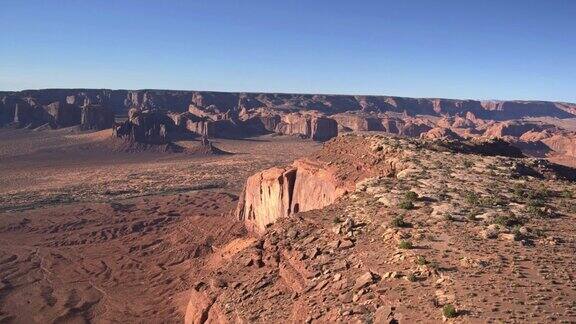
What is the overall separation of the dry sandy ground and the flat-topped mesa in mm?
4185

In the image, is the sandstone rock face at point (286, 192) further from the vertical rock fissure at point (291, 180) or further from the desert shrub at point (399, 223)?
the desert shrub at point (399, 223)

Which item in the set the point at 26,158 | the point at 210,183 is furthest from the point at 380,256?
the point at 26,158

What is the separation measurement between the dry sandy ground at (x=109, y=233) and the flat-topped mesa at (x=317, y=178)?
4185mm

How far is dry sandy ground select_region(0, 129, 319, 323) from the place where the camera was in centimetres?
2827

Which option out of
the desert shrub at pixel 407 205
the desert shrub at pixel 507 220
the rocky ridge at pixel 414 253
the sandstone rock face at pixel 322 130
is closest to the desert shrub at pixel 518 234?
the rocky ridge at pixel 414 253

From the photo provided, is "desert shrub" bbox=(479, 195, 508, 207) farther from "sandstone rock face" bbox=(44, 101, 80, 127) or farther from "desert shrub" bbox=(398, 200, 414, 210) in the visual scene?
"sandstone rock face" bbox=(44, 101, 80, 127)

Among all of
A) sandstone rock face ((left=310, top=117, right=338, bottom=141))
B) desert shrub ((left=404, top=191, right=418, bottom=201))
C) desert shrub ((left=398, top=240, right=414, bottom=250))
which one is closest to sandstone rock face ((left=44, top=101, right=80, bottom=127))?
sandstone rock face ((left=310, top=117, right=338, bottom=141))

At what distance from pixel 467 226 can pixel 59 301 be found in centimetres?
2366

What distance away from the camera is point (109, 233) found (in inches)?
1704

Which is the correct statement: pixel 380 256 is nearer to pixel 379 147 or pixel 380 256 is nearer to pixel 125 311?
pixel 379 147

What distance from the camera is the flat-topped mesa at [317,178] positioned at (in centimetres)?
2408

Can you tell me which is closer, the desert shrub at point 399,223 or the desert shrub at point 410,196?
Answer: the desert shrub at point 399,223

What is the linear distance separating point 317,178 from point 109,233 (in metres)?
25.1

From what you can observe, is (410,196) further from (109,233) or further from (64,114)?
(64,114)
